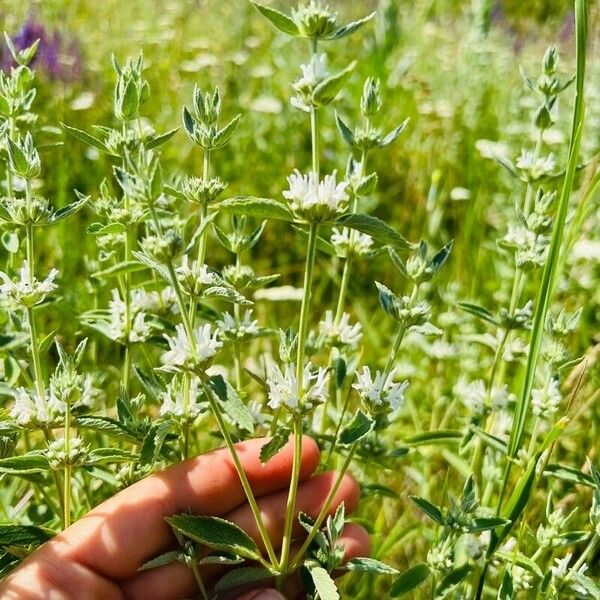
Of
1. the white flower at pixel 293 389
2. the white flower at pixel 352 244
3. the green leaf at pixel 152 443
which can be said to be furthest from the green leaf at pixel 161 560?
the white flower at pixel 352 244

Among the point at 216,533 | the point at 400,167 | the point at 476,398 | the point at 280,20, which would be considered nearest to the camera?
the point at 280,20

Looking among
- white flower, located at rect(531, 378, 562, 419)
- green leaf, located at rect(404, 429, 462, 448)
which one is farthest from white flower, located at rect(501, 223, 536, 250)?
green leaf, located at rect(404, 429, 462, 448)

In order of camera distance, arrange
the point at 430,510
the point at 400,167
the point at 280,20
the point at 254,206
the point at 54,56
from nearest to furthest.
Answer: the point at 254,206, the point at 280,20, the point at 430,510, the point at 54,56, the point at 400,167

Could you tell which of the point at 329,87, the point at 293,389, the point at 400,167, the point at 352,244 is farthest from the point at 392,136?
the point at 400,167

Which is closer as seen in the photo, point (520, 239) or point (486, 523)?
point (486, 523)

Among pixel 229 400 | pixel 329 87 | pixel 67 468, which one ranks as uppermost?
pixel 329 87

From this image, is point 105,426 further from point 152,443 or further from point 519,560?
point 519,560

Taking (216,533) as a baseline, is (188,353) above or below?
above

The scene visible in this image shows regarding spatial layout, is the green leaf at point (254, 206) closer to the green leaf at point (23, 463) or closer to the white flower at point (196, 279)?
the white flower at point (196, 279)

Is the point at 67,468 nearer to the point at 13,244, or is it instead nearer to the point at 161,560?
the point at 161,560
